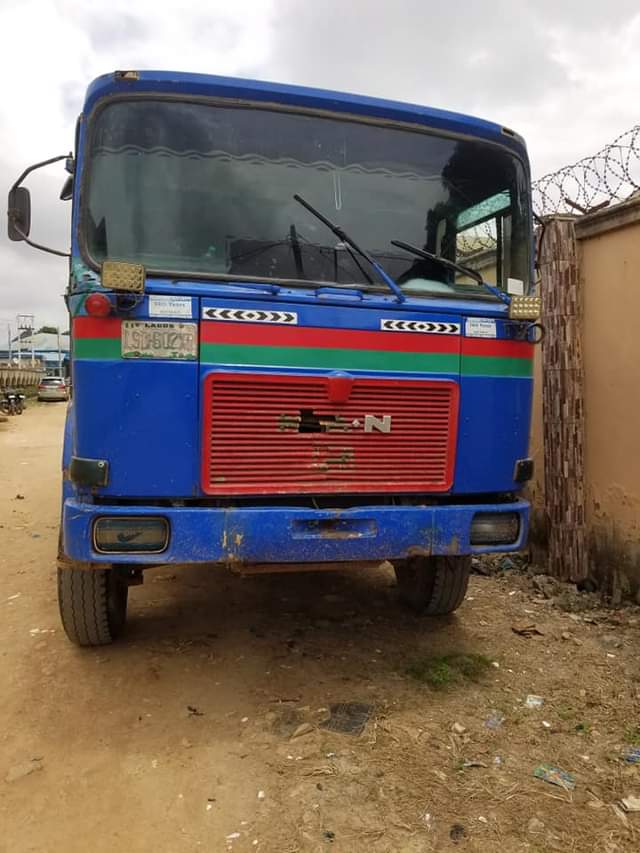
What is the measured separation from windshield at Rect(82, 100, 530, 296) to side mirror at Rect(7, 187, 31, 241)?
27.8 inches

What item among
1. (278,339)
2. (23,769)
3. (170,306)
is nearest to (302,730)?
(23,769)

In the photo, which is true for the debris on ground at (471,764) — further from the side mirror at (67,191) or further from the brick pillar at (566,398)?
the side mirror at (67,191)

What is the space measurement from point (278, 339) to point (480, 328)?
41.3 inches

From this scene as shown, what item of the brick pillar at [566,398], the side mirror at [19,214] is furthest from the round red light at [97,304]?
the brick pillar at [566,398]

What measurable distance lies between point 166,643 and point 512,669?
195 cm

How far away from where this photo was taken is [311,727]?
2873 mm

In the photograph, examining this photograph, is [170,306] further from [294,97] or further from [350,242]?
[294,97]

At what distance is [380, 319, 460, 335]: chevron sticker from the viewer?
3055 millimetres

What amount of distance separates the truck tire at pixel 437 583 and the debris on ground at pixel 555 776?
136 centimetres

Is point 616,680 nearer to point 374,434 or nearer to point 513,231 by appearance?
point 374,434

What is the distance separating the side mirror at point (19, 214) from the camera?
3.40m

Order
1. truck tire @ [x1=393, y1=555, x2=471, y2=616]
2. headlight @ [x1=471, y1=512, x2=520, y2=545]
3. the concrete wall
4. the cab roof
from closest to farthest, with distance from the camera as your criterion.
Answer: the cab roof
headlight @ [x1=471, y1=512, x2=520, y2=545]
truck tire @ [x1=393, y1=555, x2=471, y2=616]
the concrete wall

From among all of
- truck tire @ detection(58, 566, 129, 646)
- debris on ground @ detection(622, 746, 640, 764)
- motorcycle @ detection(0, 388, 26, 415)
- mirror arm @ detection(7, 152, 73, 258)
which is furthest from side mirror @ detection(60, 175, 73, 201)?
motorcycle @ detection(0, 388, 26, 415)

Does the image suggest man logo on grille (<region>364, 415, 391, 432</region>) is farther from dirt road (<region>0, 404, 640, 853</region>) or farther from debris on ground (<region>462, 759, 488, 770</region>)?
debris on ground (<region>462, 759, 488, 770</region>)
